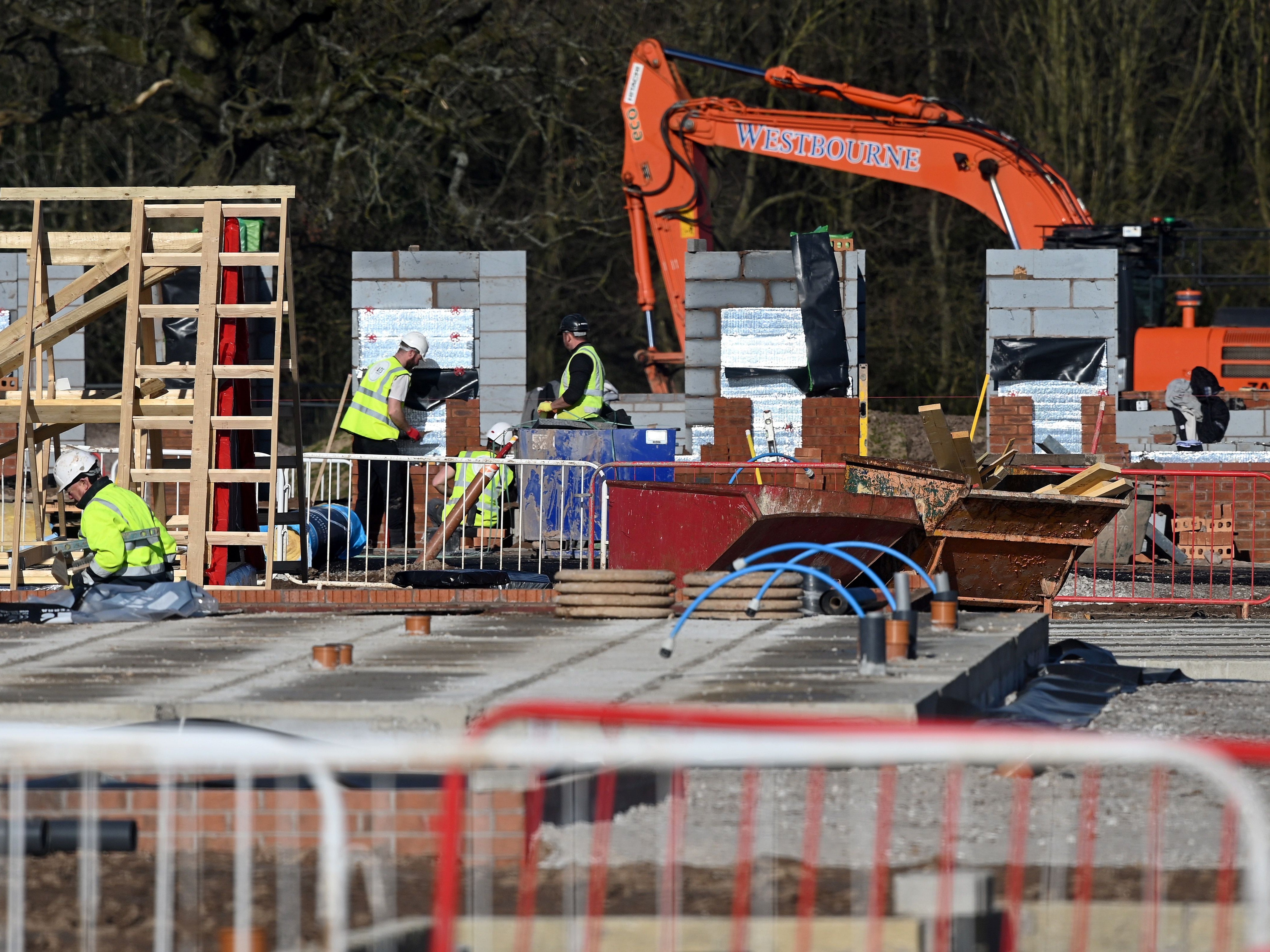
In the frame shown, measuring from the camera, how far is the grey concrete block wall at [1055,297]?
1694 cm

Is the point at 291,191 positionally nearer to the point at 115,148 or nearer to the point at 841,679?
the point at 841,679

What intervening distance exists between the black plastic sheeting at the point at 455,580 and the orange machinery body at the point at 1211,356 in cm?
1050

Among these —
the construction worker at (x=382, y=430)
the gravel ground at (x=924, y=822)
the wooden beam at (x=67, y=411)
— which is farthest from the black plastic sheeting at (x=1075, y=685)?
the construction worker at (x=382, y=430)

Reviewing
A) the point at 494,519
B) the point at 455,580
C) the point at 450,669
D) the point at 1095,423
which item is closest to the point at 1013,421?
the point at 1095,423

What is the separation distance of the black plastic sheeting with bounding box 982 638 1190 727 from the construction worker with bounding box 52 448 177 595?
4.62 m

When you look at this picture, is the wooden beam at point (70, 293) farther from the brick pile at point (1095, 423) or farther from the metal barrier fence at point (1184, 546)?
the brick pile at point (1095, 423)

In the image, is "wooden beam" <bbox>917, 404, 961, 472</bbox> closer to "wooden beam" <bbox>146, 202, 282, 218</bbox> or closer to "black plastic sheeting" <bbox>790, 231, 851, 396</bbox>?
"black plastic sheeting" <bbox>790, 231, 851, 396</bbox>

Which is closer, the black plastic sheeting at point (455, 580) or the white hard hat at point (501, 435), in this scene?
the black plastic sheeting at point (455, 580)

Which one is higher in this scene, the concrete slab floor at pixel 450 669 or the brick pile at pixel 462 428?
the brick pile at pixel 462 428

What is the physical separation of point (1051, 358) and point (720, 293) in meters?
3.31

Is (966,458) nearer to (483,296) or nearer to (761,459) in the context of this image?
(761,459)

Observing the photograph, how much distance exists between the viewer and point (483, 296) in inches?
656

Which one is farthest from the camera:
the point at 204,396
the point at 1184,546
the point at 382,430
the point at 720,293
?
the point at 720,293

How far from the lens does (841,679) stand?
6.79m
